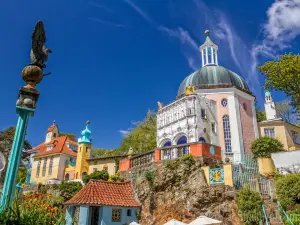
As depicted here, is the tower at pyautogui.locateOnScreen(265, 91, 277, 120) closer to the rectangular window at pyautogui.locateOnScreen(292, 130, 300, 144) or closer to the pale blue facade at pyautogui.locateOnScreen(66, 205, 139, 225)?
the rectangular window at pyautogui.locateOnScreen(292, 130, 300, 144)

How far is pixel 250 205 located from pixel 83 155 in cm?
2871

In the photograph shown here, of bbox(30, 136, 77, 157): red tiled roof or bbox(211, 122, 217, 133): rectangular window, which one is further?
bbox(30, 136, 77, 157): red tiled roof

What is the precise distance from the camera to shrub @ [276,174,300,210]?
16156mm

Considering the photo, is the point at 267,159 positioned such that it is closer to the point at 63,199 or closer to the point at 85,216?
the point at 85,216

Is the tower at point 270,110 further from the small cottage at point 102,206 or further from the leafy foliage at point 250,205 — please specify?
the small cottage at point 102,206

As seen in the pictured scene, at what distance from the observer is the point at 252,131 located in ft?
103

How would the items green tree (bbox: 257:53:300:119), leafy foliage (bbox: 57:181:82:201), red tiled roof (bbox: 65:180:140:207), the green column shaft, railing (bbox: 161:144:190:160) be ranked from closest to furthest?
1. the green column shaft
2. red tiled roof (bbox: 65:180:140:207)
3. railing (bbox: 161:144:190:160)
4. green tree (bbox: 257:53:300:119)
5. leafy foliage (bbox: 57:181:82:201)

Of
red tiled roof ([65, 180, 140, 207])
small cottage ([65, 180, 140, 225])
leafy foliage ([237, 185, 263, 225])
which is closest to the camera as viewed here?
leafy foliage ([237, 185, 263, 225])

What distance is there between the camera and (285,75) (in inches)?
998

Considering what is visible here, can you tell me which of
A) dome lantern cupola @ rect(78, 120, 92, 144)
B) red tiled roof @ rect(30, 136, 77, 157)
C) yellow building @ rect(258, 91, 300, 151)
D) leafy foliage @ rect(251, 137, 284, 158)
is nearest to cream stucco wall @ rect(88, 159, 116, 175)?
dome lantern cupola @ rect(78, 120, 92, 144)

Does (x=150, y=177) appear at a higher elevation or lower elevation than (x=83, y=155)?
lower

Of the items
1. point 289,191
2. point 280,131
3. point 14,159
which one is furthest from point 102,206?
point 280,131

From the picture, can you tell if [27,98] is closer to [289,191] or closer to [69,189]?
[289,191]

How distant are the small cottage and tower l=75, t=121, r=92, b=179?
1959 centimetres
